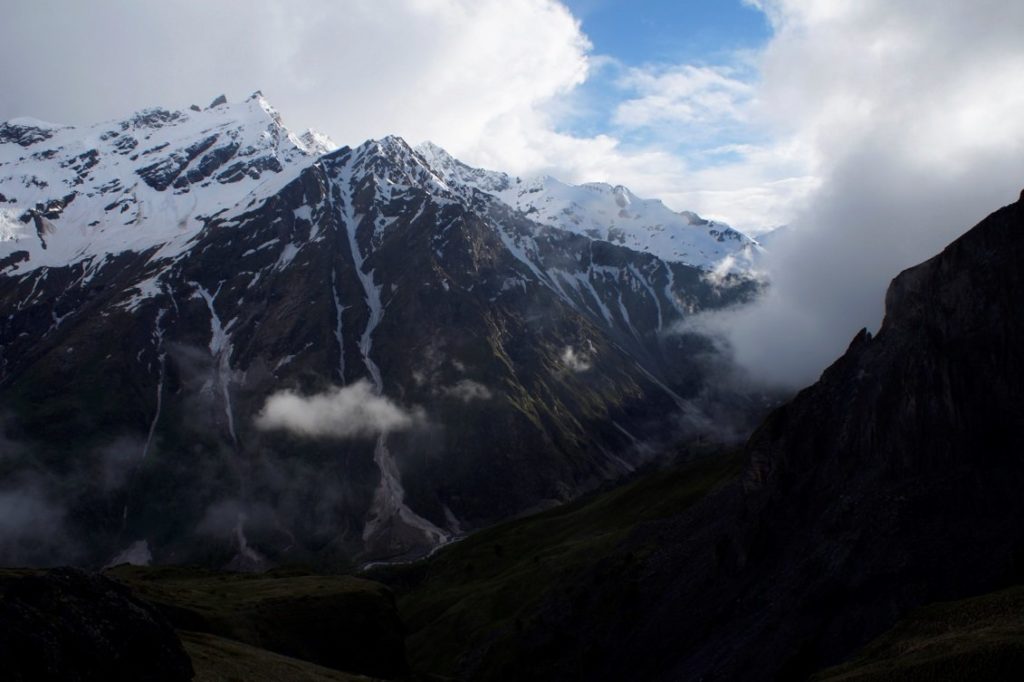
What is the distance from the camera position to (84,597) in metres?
54.5

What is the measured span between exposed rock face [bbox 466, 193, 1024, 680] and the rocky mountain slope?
0.60 ft

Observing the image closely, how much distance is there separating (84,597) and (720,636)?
6044 cm

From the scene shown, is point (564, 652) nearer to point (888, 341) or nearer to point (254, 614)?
point (254, 614)

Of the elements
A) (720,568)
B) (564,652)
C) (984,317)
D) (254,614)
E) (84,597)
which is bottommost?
(564,652)

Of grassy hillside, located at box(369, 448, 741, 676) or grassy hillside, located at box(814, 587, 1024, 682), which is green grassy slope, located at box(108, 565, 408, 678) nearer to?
grassy hillside, located at box(369, 448, 741, 676)

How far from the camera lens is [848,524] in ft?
281

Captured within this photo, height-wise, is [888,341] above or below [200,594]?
above

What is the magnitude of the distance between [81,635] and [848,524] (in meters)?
72.0

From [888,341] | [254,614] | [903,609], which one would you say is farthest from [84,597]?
[888,341]

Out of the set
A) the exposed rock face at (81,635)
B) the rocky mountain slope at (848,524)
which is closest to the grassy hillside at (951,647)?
the rocky mountain slope at (848,524)

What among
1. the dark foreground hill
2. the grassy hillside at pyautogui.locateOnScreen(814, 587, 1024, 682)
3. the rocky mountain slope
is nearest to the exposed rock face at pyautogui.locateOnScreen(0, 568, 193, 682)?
the dark foreground hill

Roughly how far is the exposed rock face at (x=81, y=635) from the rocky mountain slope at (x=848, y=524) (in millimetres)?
50785

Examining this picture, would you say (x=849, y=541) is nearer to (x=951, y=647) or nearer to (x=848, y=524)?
(x=848, y=524)

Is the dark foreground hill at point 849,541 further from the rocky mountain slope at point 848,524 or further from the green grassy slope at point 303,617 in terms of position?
the green grassy slope at point 303,617
